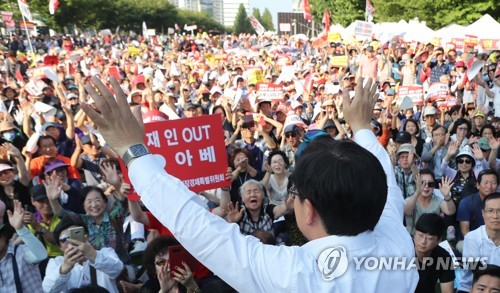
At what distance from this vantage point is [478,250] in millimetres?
4391

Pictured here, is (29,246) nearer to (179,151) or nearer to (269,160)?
(179,151)

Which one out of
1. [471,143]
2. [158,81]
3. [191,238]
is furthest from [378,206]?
[158,81]

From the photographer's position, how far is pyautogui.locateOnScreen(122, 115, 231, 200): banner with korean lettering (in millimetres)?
4539

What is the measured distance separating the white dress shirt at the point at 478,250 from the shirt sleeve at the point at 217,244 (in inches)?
130

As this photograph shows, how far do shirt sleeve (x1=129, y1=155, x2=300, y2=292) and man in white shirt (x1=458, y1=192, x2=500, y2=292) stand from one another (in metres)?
3.31

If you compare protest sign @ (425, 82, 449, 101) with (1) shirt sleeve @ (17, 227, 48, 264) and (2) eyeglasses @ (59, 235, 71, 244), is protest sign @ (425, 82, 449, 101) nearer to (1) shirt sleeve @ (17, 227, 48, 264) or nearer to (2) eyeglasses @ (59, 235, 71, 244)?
(2) eyeglasses @ (59, 235, 71, 244)

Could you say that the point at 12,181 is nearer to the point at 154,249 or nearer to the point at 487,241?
the point at 154,249

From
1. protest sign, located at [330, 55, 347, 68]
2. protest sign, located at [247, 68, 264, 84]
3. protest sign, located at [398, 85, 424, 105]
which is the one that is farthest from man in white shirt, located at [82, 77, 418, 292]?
protest sign, located at [330, 55, 347, 68]

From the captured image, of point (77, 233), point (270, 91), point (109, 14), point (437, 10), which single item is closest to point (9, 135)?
point (77, 233)

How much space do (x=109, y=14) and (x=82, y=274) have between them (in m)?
63.6

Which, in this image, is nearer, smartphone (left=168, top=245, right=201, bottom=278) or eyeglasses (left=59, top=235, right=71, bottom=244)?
smartphone (left=168, top=245, right=201, bottom=278)

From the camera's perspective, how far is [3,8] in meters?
40.0

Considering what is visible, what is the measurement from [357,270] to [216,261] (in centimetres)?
37

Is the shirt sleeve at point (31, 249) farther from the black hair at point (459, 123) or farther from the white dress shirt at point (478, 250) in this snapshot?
the black hair at point (459, 123)
